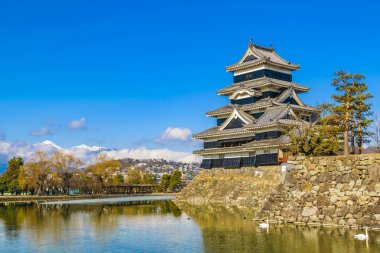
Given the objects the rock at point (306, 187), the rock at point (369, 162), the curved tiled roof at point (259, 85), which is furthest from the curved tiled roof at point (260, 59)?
the rock at point (369, 162)

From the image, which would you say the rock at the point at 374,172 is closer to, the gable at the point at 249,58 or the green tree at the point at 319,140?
the green tree at the point at 319,140

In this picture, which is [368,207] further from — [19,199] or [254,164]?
[19,199]

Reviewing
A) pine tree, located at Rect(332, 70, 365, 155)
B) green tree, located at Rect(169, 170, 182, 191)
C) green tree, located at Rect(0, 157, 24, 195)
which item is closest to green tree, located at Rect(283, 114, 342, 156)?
pine tree, located at Rect(332, 70, 365, 155)

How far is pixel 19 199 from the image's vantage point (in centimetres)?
7769

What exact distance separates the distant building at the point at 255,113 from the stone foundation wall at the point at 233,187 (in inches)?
38.0

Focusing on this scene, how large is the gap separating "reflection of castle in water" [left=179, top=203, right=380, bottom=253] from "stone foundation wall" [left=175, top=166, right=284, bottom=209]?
15.2 m

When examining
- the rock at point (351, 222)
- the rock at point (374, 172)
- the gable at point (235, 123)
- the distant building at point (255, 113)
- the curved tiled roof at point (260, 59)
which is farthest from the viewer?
the curved tiled roof at point (260, 59)

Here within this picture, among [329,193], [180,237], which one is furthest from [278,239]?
[329,193]

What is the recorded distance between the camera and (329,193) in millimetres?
28625

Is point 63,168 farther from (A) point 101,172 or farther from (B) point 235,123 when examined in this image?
(B) point 235,123

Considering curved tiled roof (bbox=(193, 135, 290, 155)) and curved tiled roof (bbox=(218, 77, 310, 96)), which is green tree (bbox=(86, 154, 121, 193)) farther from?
curved tiled roof (bbox=(218, 77, 310, 96))

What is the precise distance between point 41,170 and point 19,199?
6.10 m

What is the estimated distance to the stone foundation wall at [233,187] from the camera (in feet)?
152

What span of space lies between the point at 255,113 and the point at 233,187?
10.0 meters
